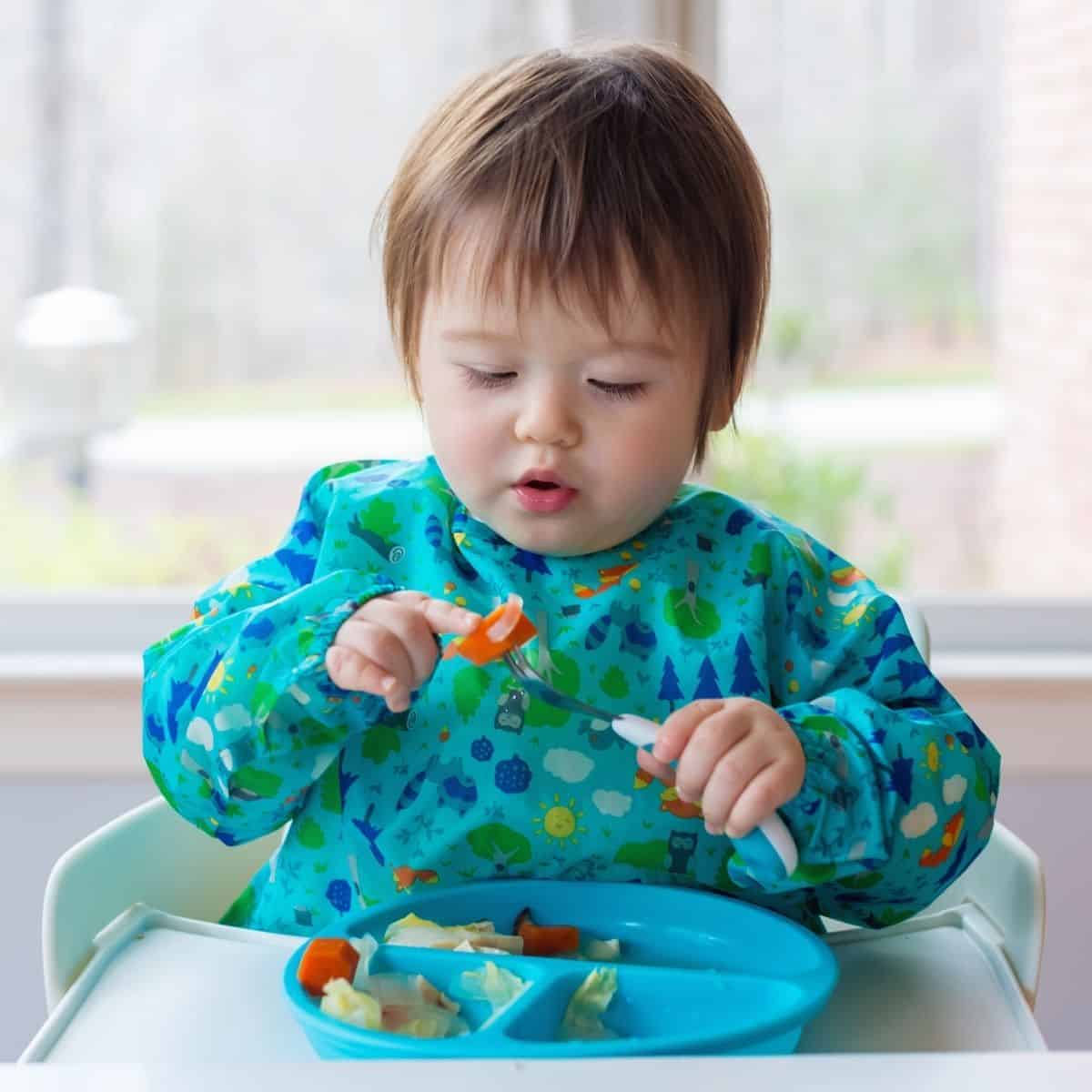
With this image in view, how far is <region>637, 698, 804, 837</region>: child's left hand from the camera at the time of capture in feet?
2.64

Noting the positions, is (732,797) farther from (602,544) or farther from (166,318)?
(166,318)

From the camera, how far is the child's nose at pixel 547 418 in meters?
0.90

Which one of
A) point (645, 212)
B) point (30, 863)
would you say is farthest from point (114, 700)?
point (645, 212)

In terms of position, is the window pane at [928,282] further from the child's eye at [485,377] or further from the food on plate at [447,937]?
the food on plate at [447,937]

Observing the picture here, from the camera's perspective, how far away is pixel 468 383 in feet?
3.06

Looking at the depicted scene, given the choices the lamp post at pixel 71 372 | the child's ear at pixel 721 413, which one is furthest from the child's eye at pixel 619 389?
the lamp post at pixel 71 372

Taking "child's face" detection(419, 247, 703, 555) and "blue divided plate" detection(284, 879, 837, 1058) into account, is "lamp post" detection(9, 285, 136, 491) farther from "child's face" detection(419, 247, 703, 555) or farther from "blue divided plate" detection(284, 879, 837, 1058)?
"blue divided plate" detection(284, 879, 837, 1058)

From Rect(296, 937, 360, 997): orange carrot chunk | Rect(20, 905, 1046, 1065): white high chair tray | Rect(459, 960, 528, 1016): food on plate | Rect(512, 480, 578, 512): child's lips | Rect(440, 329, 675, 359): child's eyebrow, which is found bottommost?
Rect(20, 905, 1046, 1065): white high chair tray

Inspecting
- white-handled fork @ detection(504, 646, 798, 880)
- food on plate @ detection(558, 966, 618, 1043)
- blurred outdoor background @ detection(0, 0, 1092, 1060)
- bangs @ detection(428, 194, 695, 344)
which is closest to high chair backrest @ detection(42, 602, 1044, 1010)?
white-handled fork @ detection(504, 646, 798, 880)

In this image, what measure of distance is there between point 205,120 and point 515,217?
0.97 metres

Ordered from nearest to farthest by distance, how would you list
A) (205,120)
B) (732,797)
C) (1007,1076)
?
(1007,1076)
(732,797)
(205,120)

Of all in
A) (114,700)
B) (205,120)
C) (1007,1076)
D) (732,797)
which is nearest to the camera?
(1007,1076)

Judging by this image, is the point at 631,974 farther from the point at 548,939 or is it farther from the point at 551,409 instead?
the point at 551,409

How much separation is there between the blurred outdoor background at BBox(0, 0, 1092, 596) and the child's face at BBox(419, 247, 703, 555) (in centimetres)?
83
